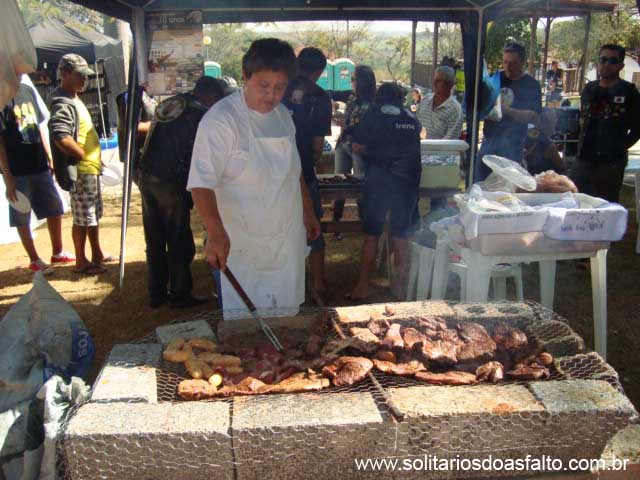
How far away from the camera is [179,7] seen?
17.6 ft

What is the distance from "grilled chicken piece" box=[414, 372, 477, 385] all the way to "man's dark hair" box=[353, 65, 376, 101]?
3923mm

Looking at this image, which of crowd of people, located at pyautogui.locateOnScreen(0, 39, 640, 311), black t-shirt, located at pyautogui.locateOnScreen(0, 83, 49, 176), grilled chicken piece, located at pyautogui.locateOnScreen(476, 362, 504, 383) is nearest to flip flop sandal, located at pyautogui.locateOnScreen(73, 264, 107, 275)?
crowd of people, located at pyautogui.locateOnScreen(0, 39, 640, 311)

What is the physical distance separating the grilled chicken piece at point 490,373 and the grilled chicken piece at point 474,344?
0.36 ft

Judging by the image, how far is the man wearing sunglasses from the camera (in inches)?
218

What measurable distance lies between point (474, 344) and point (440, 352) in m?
0.20

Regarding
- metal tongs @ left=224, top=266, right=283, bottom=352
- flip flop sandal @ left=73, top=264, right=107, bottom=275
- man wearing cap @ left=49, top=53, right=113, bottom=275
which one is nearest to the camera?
metal tongs @ left=224, top=266, right=283, bottom=352

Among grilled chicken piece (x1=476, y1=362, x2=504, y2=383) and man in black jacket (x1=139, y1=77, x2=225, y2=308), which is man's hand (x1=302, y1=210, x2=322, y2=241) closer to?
grilled chicken piece (x1=476, y1=362, x2=504, y2=383)

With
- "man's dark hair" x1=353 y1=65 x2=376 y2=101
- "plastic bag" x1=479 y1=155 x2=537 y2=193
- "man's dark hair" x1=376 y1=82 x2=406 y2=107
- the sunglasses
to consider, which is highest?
the sunglasses

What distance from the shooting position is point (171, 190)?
4.66m

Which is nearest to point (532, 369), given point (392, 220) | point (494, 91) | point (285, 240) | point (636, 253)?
point (285, 240)

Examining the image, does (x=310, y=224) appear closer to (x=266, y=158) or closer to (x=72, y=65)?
(x=266, y=158)

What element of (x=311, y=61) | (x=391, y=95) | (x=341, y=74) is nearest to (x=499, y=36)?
(x=341, y=74)

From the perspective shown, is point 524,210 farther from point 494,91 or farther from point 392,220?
point 494,91

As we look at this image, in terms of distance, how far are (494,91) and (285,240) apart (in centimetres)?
365
